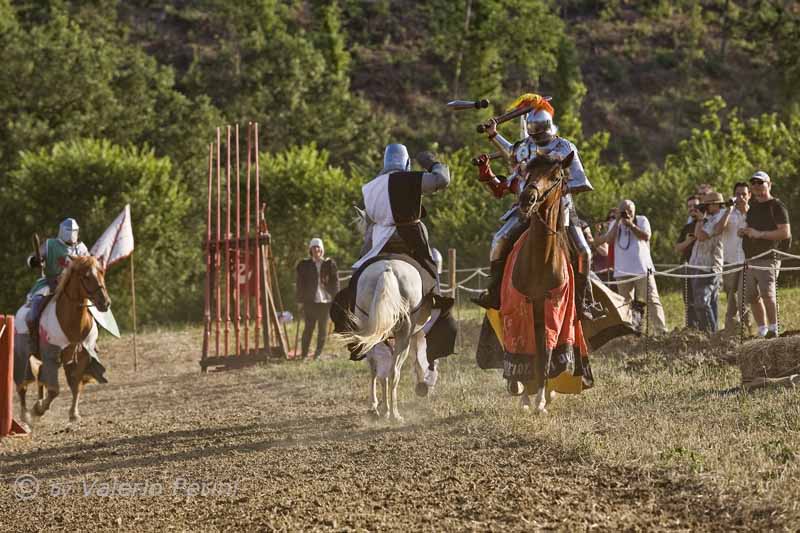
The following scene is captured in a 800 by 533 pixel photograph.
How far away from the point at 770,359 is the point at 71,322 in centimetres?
754

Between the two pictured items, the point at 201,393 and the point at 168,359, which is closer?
the point at 201,393

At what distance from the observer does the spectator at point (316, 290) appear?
18.6m

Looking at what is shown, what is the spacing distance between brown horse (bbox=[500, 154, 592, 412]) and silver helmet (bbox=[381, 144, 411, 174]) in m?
1.70

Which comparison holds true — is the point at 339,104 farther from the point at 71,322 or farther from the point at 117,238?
the point at 71,322

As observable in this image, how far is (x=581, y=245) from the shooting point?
9758mm

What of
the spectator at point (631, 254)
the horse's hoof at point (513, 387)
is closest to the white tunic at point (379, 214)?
the horse's hoof at point (513, 387)

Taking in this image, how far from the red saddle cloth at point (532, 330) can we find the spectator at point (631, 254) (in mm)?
5468

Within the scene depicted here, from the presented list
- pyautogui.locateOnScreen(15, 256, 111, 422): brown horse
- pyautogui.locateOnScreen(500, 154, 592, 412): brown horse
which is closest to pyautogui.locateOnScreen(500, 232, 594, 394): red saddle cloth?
pyautogui.locateOnScreen(500, 154, 592, 412): brown horse

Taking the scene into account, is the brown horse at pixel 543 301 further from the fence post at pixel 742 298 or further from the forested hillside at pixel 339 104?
the forested hillside at pixel 339 104

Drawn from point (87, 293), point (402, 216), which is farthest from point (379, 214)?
point (87, 293)

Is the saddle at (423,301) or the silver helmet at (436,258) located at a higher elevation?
the silver helmet at (436,258)

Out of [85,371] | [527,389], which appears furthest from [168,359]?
[527,389]

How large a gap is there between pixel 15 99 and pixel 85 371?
935 inches

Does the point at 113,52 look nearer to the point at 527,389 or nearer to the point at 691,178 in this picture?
the point at 691,178
